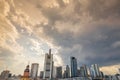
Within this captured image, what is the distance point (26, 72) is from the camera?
72.4m

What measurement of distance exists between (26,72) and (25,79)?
14.5 feet

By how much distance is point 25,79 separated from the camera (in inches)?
2721
